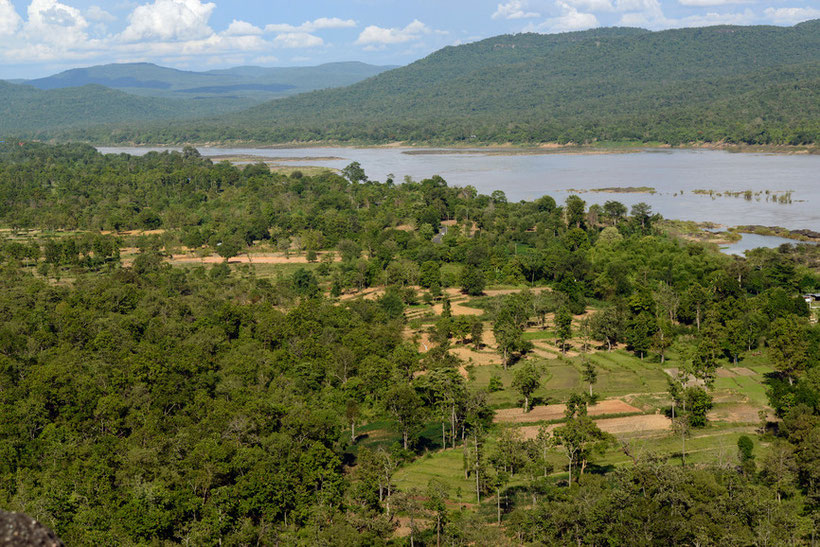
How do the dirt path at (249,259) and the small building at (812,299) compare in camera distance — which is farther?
the dirt path at (249,259)

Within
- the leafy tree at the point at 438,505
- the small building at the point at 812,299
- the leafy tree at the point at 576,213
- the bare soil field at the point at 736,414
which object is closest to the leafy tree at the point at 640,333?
the bare soil field at the point at 736,414

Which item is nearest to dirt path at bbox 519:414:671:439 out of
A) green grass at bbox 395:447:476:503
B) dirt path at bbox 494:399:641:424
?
dirt path at bbox 494:399:641:424

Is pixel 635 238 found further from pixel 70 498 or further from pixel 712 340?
pixel 70 498

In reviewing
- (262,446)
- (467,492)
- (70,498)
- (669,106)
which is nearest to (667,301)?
(467,492)

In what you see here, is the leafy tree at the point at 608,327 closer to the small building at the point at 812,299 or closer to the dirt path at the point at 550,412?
the dirt path at the point at 550,412

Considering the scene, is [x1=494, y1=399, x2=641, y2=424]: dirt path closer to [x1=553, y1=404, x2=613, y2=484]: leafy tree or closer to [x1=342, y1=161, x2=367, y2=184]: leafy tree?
[x1=553, y1=404, x2=613, y2=484]: leafy tree

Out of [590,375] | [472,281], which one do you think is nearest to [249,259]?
→ [472,281]

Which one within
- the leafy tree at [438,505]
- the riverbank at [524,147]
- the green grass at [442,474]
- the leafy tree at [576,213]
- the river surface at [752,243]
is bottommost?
the green grass at [442,474]

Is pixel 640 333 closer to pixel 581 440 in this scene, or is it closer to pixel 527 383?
pixel 527 383
